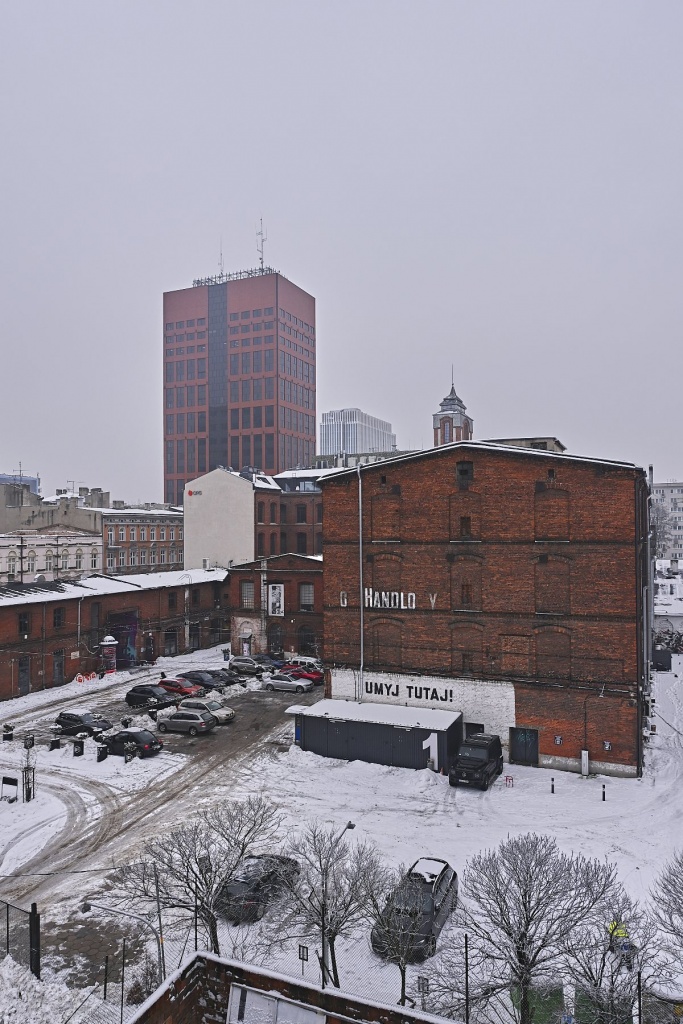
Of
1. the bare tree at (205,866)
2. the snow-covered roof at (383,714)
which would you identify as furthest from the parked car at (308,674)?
the bare tree at (205,866)

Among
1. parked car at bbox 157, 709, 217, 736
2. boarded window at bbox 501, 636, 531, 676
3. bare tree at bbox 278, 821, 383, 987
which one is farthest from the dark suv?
parked car at bbox 157, 709, 217, 736

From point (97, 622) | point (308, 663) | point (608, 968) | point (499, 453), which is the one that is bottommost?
point (308, 663)

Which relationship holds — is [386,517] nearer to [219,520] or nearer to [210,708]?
[210,708]

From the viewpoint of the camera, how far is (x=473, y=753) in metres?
27.5

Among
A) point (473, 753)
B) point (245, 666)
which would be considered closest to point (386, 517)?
point (473, 753)

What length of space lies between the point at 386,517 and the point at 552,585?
28.2 ft

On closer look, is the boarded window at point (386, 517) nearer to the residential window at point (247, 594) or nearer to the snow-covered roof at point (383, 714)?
the snow-covered roof at point (383, 714)

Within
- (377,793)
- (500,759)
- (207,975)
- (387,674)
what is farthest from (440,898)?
(387,674)

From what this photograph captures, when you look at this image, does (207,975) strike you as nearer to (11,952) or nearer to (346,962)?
(346,962)

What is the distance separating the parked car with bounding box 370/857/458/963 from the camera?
44.7ft

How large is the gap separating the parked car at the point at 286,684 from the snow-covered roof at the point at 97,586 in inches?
533

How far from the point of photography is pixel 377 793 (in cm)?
2638

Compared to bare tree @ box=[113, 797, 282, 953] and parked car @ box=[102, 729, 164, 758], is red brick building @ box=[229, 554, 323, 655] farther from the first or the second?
bare tree @ box=[113, 797, 282, 953]

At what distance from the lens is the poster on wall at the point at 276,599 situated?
52906 millimetres
